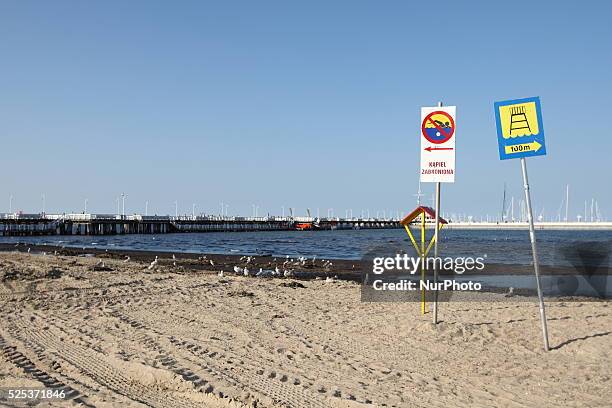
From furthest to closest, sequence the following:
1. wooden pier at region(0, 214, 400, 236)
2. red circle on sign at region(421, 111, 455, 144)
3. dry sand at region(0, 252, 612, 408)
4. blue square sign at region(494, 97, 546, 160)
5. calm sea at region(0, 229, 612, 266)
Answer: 1. wooden pier at region(0, 214, 400, 236)
2. calm sea at region(0, 229, 612, 266)
3. red circle on sign at region(421, 111, 455, 144)
4. blue square sign at region(494, 97, 546, 160)
5. dry sand at region(0, 252, 612, 408)

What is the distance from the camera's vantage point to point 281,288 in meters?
14.8

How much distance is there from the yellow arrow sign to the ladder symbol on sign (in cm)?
22

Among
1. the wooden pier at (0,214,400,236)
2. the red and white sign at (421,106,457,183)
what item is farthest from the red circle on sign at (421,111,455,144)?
the wooden pier at (0,214,400,236)

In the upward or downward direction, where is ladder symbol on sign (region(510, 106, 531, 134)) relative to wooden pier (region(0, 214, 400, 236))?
upward

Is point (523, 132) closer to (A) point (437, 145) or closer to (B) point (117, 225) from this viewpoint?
(A) point (437, 145)

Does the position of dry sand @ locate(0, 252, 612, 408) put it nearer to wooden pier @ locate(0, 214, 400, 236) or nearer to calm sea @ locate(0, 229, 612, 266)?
calm sea @ locate(0, 229, 612, 266)

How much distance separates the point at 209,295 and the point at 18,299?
391cm

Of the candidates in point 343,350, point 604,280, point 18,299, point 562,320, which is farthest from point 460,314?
point 604,280

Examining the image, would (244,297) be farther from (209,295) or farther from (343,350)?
(343,350)

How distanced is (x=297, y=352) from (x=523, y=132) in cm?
415

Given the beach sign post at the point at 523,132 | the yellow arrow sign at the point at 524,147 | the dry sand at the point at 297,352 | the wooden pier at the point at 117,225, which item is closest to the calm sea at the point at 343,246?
the wooden pier at the point at 117,225

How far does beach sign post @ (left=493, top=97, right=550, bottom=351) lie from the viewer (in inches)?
296

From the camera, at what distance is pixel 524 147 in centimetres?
760

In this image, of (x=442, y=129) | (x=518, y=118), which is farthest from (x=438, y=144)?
(x=518, y=118)
